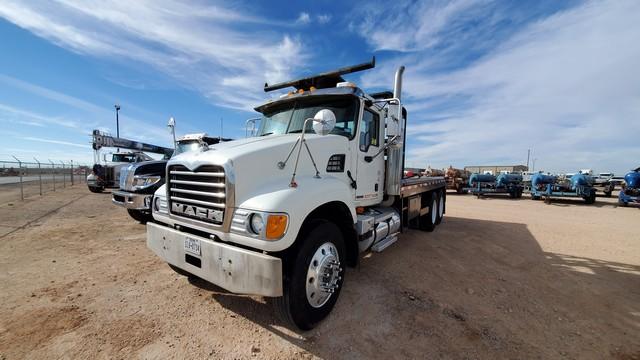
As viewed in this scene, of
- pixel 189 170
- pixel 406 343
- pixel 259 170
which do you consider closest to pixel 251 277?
pixel 259 170

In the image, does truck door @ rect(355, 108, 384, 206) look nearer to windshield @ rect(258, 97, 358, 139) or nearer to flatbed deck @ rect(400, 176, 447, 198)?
windshield @ rect(258, 97, 358, 139)

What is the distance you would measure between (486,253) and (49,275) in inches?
306

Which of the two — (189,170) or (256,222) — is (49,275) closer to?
(189,170)

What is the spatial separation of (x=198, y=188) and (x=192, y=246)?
62 cm

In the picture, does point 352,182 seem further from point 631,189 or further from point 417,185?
point 631,189

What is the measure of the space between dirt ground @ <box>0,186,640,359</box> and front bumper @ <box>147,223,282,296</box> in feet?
2.14

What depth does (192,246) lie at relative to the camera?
2.75m

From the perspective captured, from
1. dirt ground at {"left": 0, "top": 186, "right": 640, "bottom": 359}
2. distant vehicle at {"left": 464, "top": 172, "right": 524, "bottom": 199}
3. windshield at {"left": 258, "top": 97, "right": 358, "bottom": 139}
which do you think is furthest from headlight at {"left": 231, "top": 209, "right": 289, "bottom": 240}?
distant vehicle at {"left": 464, "top": 172, "right": 524, "bottom": 199}

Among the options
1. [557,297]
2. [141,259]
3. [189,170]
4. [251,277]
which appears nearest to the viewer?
[251,277]

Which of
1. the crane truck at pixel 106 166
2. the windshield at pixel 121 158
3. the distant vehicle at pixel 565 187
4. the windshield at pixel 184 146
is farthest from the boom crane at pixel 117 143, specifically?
the distant vehicle at pixel 565 187

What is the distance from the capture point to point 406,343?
2658mm

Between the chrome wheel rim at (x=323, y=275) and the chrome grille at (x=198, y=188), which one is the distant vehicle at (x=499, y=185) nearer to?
the chrome wheel rim at (x=323, y=275)

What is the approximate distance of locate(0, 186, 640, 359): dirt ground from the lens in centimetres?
255

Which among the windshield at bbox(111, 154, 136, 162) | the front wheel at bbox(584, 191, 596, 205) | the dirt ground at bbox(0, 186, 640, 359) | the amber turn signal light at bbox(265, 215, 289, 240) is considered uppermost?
the windshield at bbox(111, 154, 136, 162)
